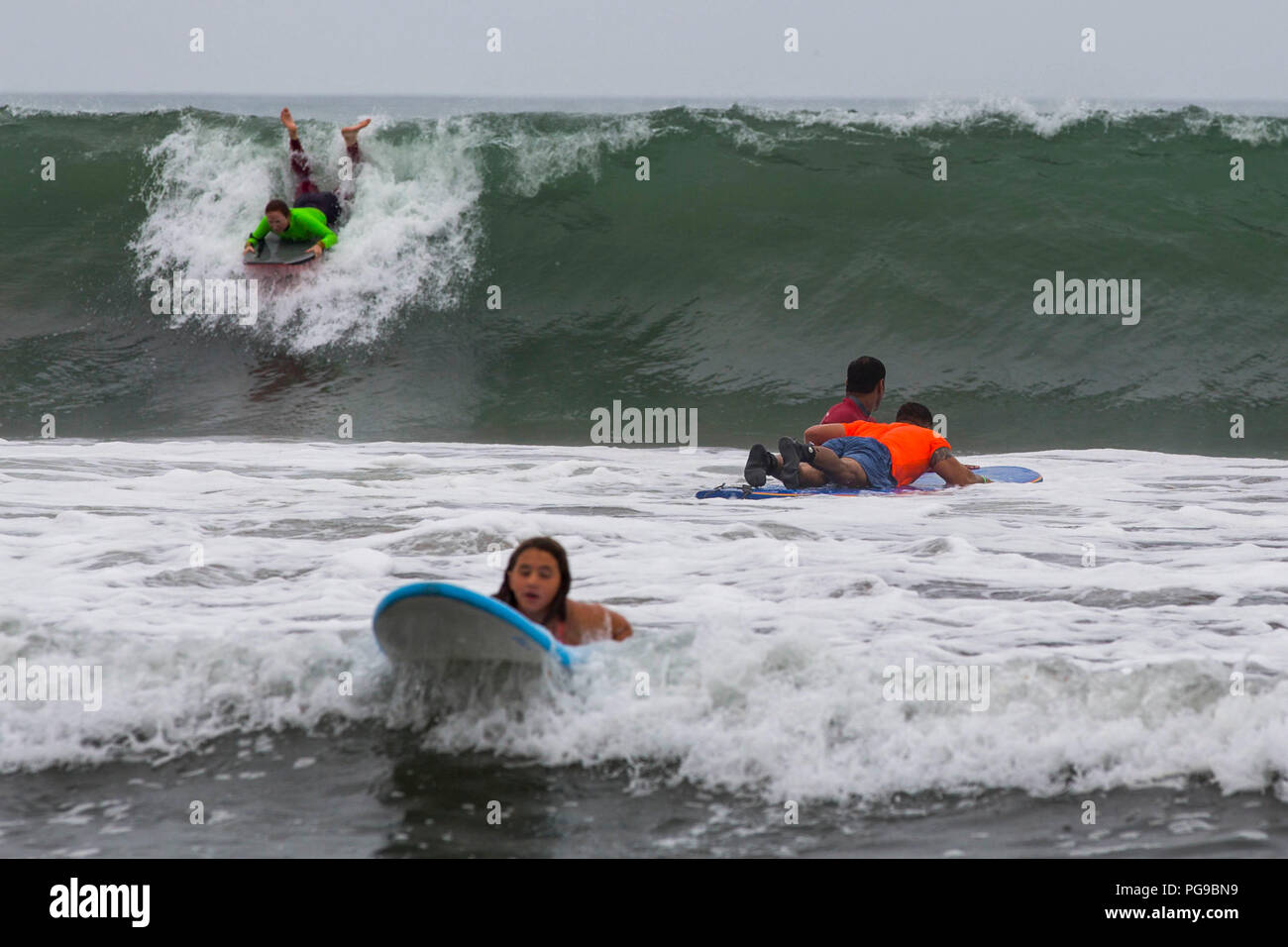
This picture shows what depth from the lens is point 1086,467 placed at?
9883 millimetres

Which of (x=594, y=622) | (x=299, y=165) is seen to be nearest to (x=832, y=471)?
(x=594, y=622)

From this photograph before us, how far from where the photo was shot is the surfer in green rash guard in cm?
1384

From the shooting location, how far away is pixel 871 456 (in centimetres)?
818

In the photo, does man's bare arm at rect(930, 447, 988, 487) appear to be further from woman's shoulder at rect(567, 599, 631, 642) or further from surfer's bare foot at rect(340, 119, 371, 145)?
surfer's bare foot at rect(340, 119, 371, 145)

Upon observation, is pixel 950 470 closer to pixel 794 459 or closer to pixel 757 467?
pixel 794 459

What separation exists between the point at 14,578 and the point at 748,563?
313cm

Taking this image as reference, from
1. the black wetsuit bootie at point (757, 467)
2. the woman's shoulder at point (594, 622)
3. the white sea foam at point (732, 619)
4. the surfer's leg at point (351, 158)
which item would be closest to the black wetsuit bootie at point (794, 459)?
the black wetsuit bootie at point (757, 467)

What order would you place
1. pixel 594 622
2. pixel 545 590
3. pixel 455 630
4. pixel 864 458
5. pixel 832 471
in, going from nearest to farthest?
pixel 455 630, pixel 545 590, pixel 594 622, pixel 832 471, pixel 864 458

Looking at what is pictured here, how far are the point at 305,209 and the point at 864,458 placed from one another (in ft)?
27.3

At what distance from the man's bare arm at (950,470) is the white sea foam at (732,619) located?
0.16 meters

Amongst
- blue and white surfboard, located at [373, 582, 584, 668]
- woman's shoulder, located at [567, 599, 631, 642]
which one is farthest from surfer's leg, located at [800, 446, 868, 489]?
blue and white surfboard, located at [373, 582, 584, 668]

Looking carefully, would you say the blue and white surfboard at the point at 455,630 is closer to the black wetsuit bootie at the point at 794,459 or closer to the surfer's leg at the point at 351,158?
the black wetsuit bootie at the point at 794,459
